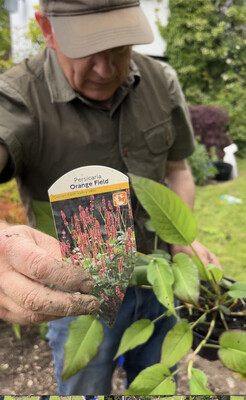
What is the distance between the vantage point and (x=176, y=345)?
615mm

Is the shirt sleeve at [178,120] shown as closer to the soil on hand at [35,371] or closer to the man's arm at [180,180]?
the man's arm at [180,180]

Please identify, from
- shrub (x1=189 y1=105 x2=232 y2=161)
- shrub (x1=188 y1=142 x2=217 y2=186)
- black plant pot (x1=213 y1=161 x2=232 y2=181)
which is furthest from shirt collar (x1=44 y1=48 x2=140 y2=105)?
shrub (x1=189 y1=105 x2=232 y2=161)

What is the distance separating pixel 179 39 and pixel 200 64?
0.70 feet

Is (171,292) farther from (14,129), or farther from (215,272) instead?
(14,129)

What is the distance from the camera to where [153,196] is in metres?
0.57

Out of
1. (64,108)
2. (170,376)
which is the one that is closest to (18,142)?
(64,108)

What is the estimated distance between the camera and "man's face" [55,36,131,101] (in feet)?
2.20

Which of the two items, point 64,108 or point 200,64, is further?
point 200,64

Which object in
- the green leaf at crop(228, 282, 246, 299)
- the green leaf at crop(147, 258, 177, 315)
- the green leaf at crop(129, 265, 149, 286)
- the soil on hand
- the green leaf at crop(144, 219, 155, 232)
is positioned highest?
the green leaf at crop(147, 258, 177, 315)

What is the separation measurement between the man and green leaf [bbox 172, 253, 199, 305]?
148 millimetres

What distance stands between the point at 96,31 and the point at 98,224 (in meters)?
0.36

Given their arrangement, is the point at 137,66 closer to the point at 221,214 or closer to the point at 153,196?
the point at 153,196

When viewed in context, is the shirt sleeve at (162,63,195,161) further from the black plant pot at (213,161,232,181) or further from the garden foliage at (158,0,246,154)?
the black plant pot at (213,161,232,181)

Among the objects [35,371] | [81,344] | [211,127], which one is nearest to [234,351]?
[81,344]
